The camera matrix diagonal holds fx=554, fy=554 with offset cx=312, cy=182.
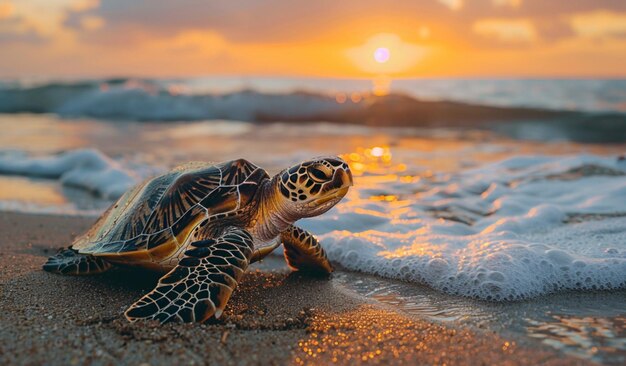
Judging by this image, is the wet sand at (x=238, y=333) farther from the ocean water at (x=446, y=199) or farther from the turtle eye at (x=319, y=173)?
the turtle eye at (x=319, y=173)

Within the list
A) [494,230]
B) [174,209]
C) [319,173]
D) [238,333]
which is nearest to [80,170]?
[174,209]

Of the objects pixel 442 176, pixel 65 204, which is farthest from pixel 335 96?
pixel 65 204

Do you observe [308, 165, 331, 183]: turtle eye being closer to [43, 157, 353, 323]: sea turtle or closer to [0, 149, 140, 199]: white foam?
[43, 157, 353, 323]: sea turtle

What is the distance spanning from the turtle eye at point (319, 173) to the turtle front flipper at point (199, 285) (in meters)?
0.48

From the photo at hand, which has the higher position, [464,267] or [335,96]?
[335,96]

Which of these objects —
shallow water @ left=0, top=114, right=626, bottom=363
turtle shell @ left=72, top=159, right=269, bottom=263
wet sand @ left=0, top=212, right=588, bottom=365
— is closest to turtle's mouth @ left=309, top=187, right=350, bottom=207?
turtle shell @ left=72, top=159, right=269, bottom=263

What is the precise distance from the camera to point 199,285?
250 cm

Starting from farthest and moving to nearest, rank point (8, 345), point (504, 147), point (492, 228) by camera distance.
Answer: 1. point (504, 147)
2. point (492, 228)
3. point (8, 345)

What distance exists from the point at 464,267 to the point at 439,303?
470 millimetres

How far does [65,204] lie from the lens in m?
5.92

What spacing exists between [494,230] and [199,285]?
2.80m

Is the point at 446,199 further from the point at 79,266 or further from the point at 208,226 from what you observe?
the point at 79,266

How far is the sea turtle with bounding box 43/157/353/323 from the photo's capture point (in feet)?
8.43

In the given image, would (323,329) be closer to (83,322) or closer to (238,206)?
(238,206)
